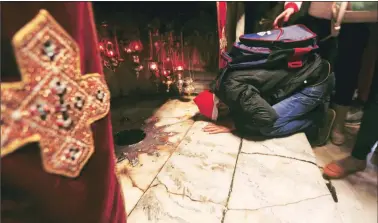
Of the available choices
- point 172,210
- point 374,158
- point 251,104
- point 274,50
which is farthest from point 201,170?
point 374,158

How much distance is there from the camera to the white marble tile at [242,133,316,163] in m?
1.31

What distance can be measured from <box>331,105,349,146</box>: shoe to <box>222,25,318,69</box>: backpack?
47 cm

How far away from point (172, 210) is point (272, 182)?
43cm

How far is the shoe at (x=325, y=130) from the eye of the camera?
1.61 m

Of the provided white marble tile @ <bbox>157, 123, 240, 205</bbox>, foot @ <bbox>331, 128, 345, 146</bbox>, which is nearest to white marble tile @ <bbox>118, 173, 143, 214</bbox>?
white marble tile @ <bbox>157, 123, 240, 205</bbox>

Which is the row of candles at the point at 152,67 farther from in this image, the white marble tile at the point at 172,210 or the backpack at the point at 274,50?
the white marble tile at the point at 172,210

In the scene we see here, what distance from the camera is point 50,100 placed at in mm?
538

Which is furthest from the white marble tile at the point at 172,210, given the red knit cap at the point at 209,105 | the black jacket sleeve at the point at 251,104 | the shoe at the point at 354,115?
the shoe at the point at 354,115

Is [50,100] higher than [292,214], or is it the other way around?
[50,100]

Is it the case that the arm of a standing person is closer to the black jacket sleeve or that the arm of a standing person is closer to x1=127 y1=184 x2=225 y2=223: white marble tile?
the black jacket sleeve

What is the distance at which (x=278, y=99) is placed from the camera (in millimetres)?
1433

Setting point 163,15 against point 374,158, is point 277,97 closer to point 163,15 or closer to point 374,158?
point 374,158

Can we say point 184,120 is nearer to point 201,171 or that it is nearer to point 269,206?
point 201,171

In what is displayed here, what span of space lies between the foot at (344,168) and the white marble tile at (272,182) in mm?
290
